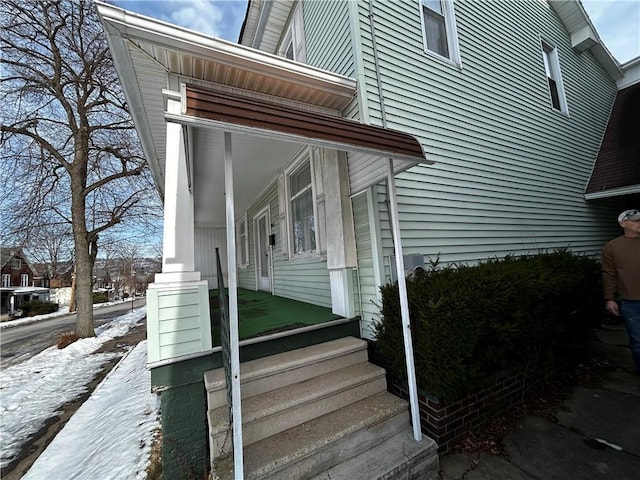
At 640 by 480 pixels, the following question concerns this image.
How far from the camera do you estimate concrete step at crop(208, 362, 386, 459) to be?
2180 millimetres

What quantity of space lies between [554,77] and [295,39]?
6216 millimetres

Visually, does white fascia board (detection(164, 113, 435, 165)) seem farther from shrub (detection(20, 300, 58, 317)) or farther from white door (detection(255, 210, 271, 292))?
shrub (detection(20, 300, 58, 317))

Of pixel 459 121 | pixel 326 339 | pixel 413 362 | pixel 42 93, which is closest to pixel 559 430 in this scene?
pixel 413 362

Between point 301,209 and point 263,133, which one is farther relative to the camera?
point 301,209

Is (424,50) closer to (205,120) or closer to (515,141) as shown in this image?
(515,141)

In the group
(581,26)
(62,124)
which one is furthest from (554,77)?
(62,124)

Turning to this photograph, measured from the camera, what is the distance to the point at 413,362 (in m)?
2.47

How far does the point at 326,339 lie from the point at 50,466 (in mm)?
3642

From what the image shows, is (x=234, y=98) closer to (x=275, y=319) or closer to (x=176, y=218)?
(x=176, y=218)

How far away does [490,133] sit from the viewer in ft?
16.6

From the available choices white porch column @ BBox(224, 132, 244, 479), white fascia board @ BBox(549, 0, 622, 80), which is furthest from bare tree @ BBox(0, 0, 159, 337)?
white fascia board @ BBox(549, 0, 622, 80)

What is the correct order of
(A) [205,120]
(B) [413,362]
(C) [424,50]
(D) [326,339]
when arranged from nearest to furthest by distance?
(A) [205,120] < (B) [413,362] < (D) [326,339] < (C) [424,50]

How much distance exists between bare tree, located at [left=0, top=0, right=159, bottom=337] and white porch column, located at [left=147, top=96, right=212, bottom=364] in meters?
11.0

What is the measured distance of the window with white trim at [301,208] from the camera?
181 inches
